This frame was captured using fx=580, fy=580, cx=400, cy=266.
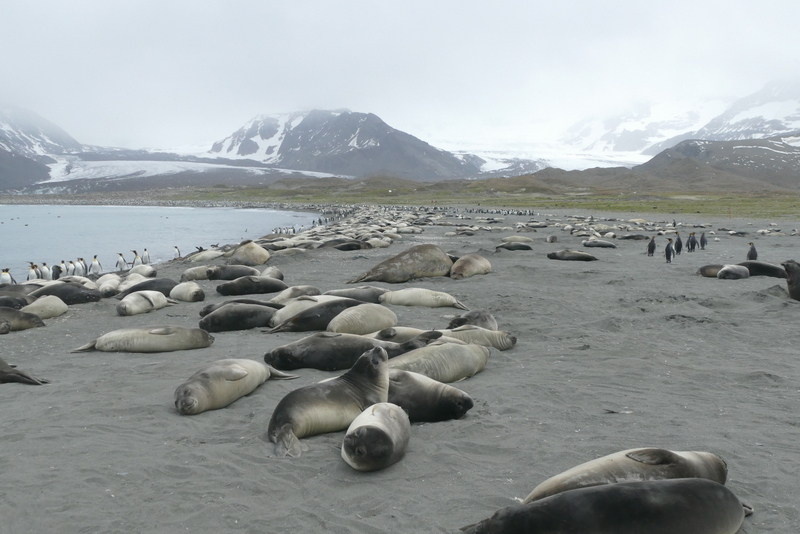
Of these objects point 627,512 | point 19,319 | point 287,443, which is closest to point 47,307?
point 19,319

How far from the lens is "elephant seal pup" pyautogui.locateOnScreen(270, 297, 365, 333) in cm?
851

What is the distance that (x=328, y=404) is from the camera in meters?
4.94

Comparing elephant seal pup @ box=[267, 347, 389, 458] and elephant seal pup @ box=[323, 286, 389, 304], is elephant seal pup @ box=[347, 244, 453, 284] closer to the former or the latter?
elephant seal pup @ box=[323, 286, 389, 304]

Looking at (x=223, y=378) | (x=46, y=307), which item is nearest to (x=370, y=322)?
(x=223, y=378)

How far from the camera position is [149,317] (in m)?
10.4

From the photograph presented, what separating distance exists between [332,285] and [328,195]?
90999mm

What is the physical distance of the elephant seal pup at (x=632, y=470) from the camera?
3459mm

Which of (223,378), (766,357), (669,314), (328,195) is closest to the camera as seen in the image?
(223,378)

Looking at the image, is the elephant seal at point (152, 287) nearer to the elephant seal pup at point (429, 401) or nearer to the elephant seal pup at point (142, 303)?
the elephant seal pup at point (142, 303)

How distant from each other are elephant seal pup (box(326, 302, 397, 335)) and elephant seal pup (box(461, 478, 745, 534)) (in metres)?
5.11

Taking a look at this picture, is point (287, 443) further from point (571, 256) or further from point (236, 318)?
point (571, 256)

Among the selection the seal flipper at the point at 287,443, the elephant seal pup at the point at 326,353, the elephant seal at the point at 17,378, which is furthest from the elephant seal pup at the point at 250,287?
the seal flipper at the point at 287,443

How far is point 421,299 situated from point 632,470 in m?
6.98

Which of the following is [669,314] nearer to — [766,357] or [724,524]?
[766,357]
